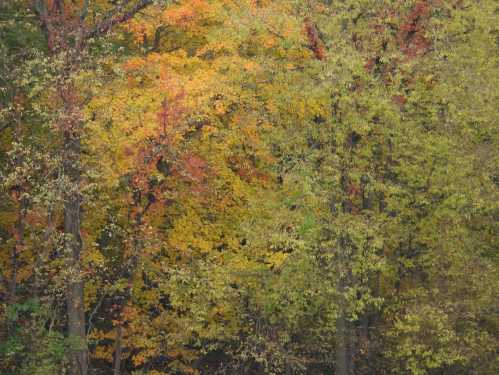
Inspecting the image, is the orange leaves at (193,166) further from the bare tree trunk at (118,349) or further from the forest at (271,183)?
the bare tree trunk at (118,349)

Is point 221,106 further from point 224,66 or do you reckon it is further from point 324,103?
point 324,103

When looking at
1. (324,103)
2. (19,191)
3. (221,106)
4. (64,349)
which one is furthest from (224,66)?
(64,349)

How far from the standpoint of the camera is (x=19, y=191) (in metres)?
19.3

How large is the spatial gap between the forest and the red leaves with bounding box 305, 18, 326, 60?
74mm

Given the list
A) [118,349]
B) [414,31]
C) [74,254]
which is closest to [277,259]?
[118,349]

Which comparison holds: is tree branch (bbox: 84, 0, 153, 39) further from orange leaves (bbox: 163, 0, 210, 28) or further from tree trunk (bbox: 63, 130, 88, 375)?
tree trunk (bbox: 63, 130, 88, 375)

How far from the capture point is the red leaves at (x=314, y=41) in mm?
22686

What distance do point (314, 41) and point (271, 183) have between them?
476 centimetres

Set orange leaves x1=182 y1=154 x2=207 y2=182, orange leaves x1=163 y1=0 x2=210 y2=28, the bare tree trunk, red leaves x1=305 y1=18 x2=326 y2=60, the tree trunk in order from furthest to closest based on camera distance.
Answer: red leaves x1=305 y1=18 x2=326 y2=60, orange leaves x1=163 y1=0 x2=210 y2=28, the bare tree trunk, orange leaves x1=182 y1=154 x2=207 y2=182, the tree trunk

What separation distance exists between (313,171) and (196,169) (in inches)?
141

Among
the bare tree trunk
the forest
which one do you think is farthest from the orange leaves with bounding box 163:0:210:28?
the bare tree trunk

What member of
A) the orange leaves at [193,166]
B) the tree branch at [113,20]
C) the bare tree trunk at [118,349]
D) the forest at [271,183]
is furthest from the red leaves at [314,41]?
the bare tree trunk at [118,349]

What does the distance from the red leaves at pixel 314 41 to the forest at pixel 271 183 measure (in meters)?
0.07

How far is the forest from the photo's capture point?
Result: 19.8 meters
